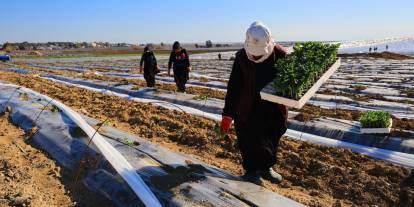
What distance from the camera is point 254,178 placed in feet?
12.1

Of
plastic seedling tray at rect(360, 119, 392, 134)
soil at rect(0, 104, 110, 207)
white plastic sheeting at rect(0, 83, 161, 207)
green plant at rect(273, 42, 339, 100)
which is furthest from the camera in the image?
plastic seedling tray at rect(360, 119, 392, 134)

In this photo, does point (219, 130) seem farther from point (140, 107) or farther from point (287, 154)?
point (140, 107)

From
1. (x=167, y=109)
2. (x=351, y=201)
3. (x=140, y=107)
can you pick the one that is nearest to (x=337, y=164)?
(x=351, y=201)

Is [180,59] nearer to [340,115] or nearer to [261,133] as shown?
[340,115]

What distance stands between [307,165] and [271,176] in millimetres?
687

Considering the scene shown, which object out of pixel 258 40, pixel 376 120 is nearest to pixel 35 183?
pixel 258 40

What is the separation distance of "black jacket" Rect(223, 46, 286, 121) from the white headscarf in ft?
0.56

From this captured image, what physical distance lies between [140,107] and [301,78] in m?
4.81

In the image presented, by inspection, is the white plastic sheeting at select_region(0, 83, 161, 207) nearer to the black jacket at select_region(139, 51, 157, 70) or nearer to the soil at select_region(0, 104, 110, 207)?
the soil at select_region(0, 104, 110, 207)

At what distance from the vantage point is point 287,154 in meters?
4.71

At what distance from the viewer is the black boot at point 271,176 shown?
379 centimetres

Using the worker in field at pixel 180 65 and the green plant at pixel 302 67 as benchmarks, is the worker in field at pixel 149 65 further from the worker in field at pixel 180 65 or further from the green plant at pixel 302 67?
the green plant at pixel 302 67

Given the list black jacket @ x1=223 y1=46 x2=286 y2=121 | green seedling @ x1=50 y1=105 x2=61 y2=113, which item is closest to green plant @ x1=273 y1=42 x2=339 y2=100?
black jacket @ x1=223 y1=46 x2=286 y2=121

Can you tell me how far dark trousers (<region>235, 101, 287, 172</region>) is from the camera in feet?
11.9
